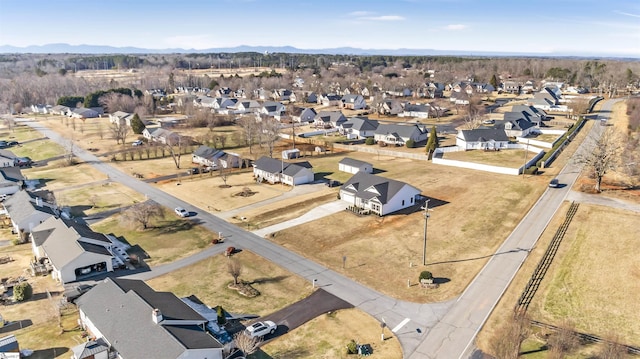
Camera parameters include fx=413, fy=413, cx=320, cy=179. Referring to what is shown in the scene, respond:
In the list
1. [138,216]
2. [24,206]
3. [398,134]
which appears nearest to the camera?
[138,216]

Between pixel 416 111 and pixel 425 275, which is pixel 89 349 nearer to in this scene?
pixel 425 275

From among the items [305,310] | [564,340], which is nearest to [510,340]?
[564,340]

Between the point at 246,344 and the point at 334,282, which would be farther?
the point at 334,282

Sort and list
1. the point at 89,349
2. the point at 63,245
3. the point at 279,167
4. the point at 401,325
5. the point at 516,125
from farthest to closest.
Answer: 1. the point at 516,125
2. the point at 279,167
3. the point at 63,245
4. the point at 401,325
5. the point at 89,349

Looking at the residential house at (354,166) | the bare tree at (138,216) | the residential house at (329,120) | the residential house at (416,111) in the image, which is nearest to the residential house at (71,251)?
the bare tree at (138,216)

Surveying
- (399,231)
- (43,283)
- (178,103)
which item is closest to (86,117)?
(178,103)

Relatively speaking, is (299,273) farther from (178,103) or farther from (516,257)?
(178,103)
